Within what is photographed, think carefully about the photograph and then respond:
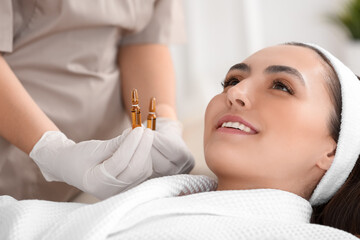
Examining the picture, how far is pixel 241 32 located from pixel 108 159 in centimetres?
295

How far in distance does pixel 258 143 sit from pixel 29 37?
2.50 ft

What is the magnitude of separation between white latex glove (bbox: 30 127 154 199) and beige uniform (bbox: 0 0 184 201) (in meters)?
0.24

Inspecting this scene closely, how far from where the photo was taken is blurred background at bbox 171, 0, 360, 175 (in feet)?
12.7

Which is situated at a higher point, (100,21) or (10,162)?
(100,21)

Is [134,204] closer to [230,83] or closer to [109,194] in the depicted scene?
[109,194]

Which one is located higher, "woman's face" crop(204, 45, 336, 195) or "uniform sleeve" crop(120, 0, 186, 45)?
"uniform sleeve" crop(120, 0, 186, 45)

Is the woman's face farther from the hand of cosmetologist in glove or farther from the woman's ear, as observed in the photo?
the hand of cosmetologist in glove

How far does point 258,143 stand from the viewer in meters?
1.21

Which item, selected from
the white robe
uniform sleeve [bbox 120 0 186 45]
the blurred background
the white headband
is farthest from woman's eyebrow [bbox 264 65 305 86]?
the blurred background

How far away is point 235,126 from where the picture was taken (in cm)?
125

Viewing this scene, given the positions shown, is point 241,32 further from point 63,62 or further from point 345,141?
point 345,141

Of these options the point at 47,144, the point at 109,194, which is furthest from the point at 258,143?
the point at 47,144

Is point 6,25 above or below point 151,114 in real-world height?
above

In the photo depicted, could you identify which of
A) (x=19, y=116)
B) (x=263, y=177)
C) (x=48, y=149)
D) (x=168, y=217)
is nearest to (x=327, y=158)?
(x=263, y=177)
